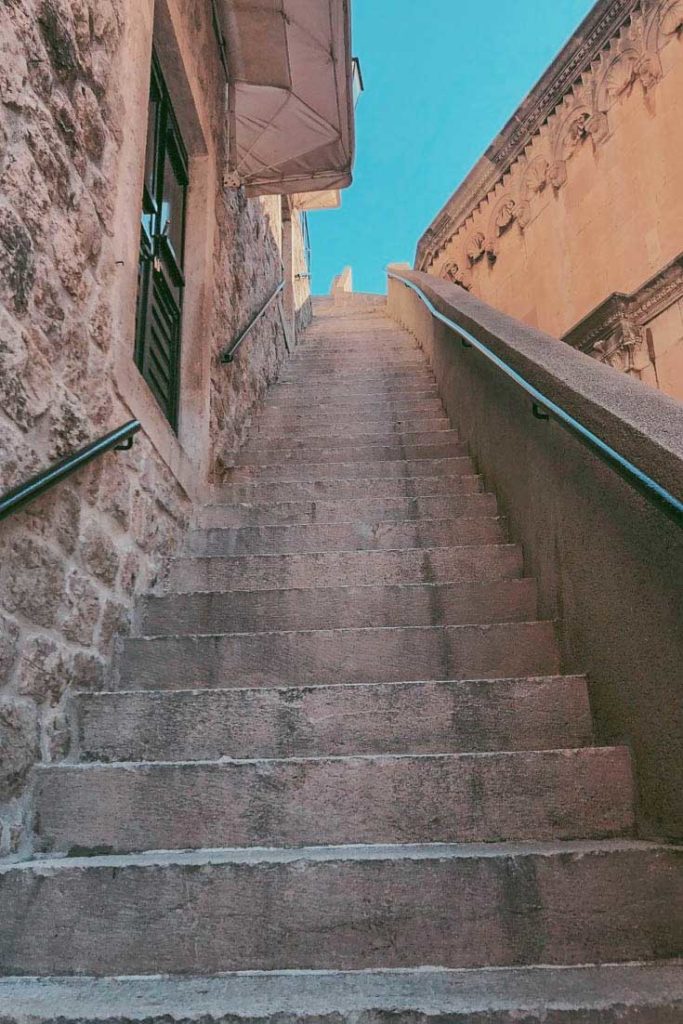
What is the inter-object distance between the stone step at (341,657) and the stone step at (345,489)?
129 centimetres

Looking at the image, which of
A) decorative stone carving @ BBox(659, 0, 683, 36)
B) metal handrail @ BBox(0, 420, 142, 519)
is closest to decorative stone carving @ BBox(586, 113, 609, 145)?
decorative stone carving @ BBox(659, 0, 683, 36)

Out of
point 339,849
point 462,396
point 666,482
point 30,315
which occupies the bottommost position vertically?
point 339,849

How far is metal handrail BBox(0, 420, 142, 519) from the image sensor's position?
5.19 ft

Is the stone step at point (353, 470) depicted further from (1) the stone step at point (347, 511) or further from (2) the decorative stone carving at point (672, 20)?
(2) the decorative stone carving at point (672, 20)

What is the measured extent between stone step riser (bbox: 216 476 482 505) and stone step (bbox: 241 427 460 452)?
2.04 ft

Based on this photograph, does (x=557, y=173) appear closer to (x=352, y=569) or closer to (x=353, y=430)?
(x=353, y=430)

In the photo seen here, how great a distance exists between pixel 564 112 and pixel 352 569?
6236 millimetres

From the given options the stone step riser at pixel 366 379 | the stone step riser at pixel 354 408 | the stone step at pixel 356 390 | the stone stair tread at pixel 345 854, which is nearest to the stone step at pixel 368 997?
the stone stair tread at pixel 345 854

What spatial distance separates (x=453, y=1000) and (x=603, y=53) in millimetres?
7574

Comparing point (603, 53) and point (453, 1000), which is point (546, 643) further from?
point (603, 53)

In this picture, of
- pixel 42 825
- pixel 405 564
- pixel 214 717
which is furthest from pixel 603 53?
pixel 42 825

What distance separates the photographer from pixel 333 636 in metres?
2.33

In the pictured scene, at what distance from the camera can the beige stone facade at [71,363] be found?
1722 millimetres

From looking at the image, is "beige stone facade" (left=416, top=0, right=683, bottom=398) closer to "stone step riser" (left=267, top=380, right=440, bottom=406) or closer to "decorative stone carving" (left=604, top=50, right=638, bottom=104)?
"decorative stone carving" (left=604, top=50, right=638, bottom=104)
